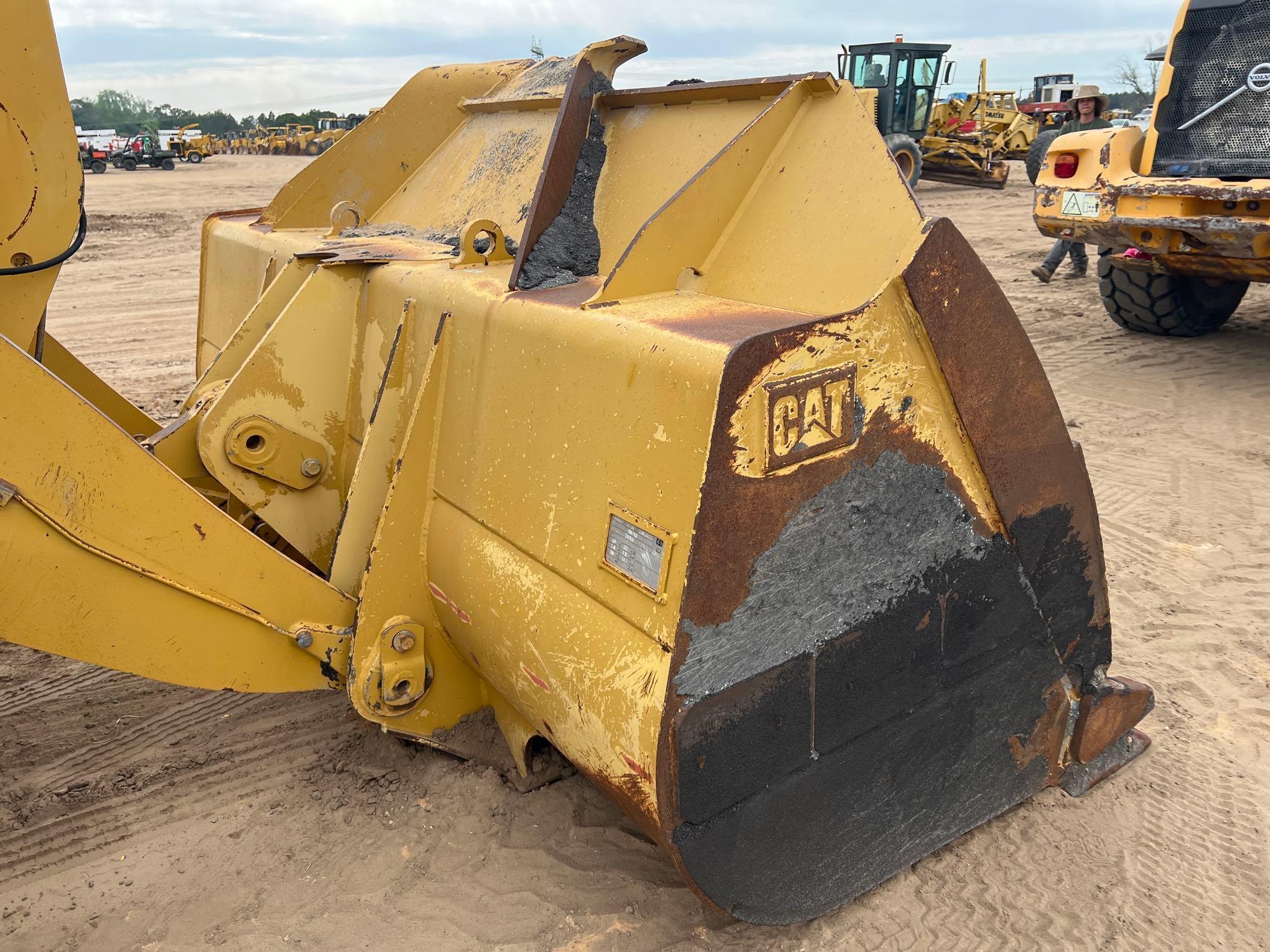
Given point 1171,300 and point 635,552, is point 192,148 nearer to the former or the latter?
point 1171,300

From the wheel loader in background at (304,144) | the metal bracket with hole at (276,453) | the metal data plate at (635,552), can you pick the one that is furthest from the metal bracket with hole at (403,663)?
the wheel loader in background at (304,144)

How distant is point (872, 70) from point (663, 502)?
1780 centimetres

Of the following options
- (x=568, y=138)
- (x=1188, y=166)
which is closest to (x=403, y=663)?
(x=568, y=138)

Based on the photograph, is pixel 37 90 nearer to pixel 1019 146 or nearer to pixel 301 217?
pixel 301 217

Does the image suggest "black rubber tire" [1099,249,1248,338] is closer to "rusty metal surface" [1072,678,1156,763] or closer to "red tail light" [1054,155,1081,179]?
"red tail light" [1054,155,1081,179]

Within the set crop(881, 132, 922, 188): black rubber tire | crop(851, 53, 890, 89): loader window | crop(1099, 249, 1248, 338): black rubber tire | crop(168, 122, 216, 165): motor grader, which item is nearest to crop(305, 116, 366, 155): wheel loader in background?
crop(168, 122, 216, 165): motor grader

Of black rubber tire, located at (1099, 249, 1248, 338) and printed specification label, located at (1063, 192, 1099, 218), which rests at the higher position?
printed specification label, located at (1063, 192, 1099, 218)

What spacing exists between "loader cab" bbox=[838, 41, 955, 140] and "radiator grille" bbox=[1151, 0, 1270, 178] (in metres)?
11.5

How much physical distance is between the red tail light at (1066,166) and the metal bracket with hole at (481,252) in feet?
14.8

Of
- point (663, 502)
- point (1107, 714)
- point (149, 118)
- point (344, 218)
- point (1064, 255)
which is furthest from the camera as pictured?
point (149, 118)

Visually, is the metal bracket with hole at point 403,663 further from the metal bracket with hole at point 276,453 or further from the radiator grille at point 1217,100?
the radiator grille at point 1217,100

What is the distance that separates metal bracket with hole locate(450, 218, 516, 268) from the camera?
2486mm

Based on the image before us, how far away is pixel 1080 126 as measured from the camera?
29.2 ft

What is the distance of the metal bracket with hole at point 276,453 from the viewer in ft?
8.16
